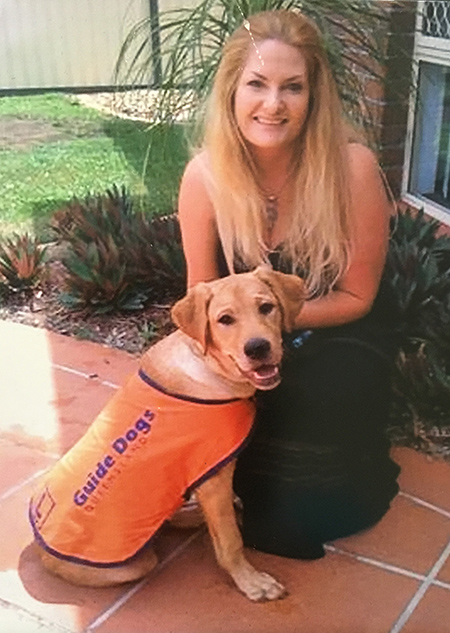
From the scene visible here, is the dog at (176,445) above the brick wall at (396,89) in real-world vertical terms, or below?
below

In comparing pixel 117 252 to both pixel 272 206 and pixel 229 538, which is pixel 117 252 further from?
pixel 229 538

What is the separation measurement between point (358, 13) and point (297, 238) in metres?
0.29

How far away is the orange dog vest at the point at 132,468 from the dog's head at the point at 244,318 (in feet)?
0.28

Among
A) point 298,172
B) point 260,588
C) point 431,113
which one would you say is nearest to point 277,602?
point 260,588

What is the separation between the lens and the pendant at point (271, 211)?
1.13m

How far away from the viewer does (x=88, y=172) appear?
3.82 ft

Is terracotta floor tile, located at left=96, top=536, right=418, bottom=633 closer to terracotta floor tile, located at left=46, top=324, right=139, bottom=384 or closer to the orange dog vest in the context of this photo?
the orange dog vest

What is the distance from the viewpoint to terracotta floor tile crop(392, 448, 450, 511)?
53.1 inches

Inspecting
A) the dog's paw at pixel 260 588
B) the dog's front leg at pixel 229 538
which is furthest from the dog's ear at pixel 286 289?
the dog's paw at pixel 260 588

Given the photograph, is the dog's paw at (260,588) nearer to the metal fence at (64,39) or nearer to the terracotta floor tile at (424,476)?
the terracotta floor tile at (424,476)

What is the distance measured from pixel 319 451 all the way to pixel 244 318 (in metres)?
0.31

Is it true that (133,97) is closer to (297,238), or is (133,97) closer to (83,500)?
(297,238)

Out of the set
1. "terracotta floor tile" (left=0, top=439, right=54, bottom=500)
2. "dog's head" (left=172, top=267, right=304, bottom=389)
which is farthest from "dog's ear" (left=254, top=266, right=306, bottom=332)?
"terracotta floor tile" (left=0, top=439, right=54, bottom=500)

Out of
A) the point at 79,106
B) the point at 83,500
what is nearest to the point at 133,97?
the point at 79,106
